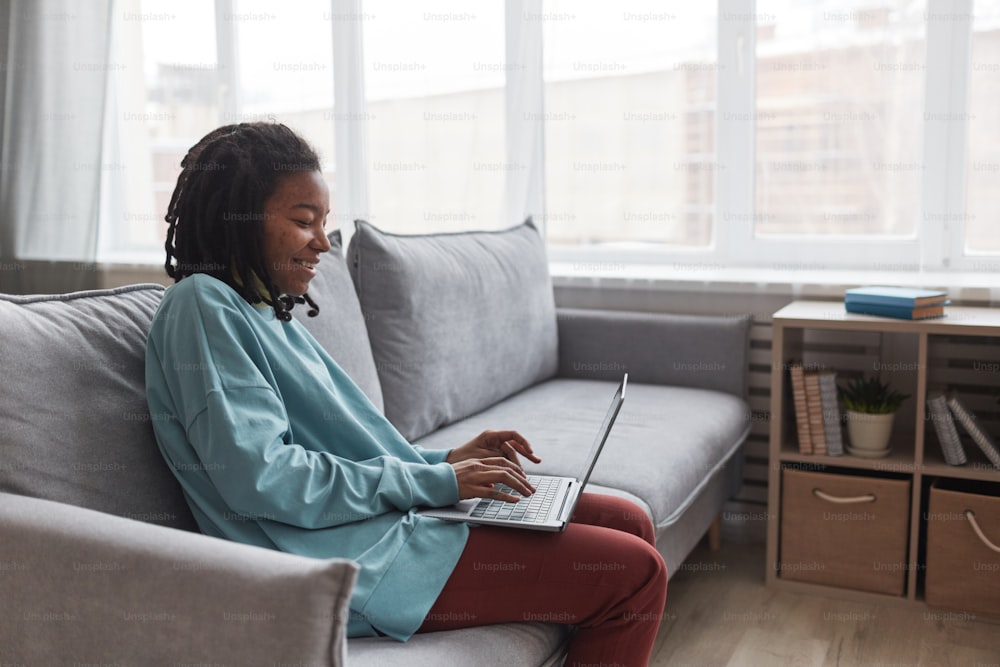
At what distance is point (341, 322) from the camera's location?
184 centimetres

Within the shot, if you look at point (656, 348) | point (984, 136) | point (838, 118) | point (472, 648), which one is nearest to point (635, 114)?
point (838, 118)

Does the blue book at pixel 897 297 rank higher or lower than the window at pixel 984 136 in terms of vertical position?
lower

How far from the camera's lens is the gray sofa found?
37.3 inches

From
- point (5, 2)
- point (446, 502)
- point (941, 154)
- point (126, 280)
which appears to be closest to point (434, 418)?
point (446, 502)

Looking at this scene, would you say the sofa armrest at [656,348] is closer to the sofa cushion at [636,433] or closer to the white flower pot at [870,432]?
the sofa cushion at [636,433]

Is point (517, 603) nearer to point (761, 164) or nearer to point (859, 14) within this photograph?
point (761, 164)

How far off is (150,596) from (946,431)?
72.9 inches

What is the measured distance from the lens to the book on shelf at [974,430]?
212 centimetres

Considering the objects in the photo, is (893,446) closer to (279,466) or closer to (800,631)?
(800,631)

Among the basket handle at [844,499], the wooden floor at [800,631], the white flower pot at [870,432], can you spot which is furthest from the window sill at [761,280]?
the wooden floor at [800,631]

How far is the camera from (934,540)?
2.11m

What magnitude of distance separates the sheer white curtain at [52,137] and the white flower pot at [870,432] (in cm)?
279

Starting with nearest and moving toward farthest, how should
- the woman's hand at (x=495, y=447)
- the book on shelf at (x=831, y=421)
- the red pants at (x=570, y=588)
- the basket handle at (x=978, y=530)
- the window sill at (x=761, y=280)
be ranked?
the red pants at (x=570, y=588)
the woman's hand at (x=495, y=447)
the basket handle at (x=978, y=530)
the book on shelf at (x=831, y=421)
the window sill at (x=761, y=280)

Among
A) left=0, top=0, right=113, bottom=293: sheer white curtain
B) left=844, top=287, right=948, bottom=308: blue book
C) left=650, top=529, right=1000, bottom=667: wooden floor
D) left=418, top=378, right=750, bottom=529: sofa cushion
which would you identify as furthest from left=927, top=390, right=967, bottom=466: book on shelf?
left=0, top=0, right=113, bottom=293: sheer white curtain
